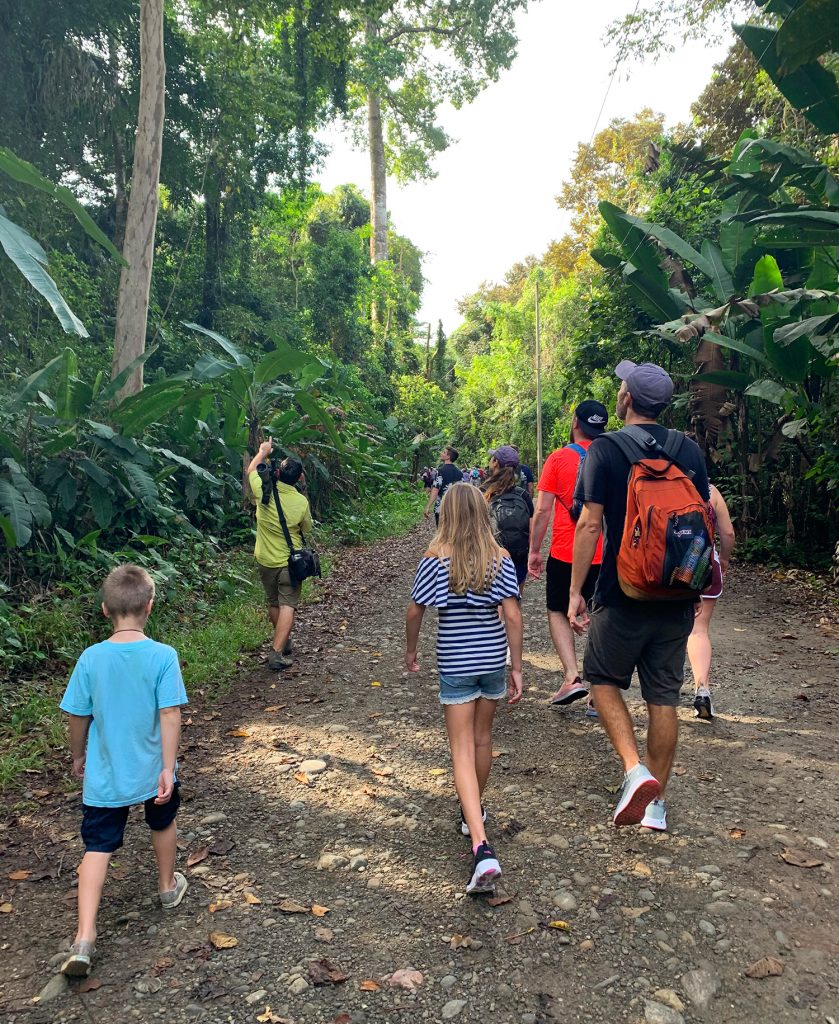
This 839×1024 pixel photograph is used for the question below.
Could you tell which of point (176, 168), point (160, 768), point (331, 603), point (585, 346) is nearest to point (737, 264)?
point (585, 346)

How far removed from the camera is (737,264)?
9523 mm

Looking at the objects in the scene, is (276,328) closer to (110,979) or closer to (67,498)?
(67,498)

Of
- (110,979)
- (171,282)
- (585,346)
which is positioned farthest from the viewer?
(171,282)

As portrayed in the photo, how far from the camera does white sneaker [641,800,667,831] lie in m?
3.40

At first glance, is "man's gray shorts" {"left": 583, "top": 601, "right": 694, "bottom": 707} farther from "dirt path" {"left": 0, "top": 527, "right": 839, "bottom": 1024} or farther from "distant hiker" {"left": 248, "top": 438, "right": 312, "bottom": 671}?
"distant hiker" {"left": 248, "top": 438, "right": 312, "bottom": 671}

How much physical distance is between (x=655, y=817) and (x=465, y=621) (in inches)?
53.9

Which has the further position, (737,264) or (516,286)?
(516,286)

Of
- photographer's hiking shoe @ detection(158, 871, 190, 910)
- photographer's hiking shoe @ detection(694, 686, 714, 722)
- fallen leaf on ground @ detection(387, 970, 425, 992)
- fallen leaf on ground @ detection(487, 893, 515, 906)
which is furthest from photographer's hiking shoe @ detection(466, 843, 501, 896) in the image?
photographer's hiking shoe @ detection(694, 686, 714, 722)

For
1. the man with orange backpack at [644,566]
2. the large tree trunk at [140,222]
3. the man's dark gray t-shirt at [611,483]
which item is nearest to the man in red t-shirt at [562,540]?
the man with orange backpack at [644,566]

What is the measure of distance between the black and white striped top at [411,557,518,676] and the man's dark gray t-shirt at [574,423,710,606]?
0.48 meters

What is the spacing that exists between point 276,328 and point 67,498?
452 inches

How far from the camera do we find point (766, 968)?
8.23 ft

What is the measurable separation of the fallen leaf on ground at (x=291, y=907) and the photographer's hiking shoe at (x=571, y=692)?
2.59 metres

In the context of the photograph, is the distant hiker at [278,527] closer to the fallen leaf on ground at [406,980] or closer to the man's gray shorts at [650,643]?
the man's gray shorts at [650,643]
